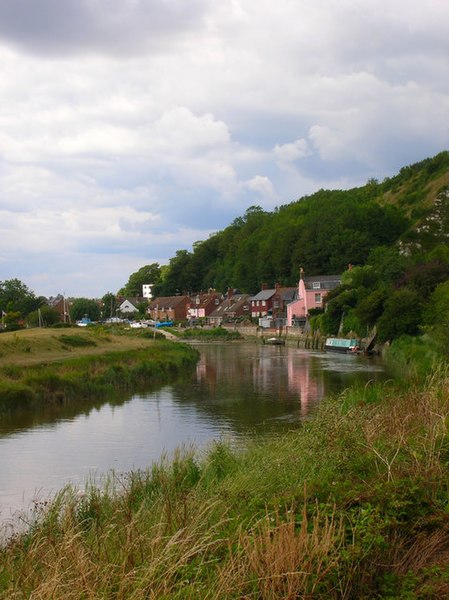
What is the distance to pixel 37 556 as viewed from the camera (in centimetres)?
776

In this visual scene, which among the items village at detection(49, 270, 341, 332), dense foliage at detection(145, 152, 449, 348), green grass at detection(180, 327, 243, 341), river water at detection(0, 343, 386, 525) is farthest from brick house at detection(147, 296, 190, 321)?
river water at detection(0, 343, 386, 525)

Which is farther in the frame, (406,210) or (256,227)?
(256,227)

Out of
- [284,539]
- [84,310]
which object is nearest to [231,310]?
[84,310]

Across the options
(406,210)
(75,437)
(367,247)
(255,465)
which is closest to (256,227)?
(406,210)

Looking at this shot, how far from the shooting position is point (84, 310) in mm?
140500

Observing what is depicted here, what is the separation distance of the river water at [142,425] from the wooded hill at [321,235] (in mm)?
61587

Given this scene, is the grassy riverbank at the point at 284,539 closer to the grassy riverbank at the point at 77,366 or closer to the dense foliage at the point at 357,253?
the dense foliage at the point at 357,253

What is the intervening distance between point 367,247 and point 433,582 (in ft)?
362

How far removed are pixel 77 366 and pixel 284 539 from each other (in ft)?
109

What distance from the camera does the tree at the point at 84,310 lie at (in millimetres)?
138500

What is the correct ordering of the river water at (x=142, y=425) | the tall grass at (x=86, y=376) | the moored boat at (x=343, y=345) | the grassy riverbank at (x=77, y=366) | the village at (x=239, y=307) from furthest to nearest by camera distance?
the village at (x=239, y=307)
the moored boat at (x=343, y=345)
the grassy riverbank at (x=77, y=366)
the tall grass at (x=86, y=376)
the river water at (x=142, y=425)

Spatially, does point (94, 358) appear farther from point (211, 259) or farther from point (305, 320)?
point (211, 259)

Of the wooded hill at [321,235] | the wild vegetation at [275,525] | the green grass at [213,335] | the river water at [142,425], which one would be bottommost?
the river water at [142,425]

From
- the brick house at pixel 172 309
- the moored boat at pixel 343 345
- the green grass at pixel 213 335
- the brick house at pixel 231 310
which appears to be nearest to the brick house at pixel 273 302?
the brick house at pixel 231 310
